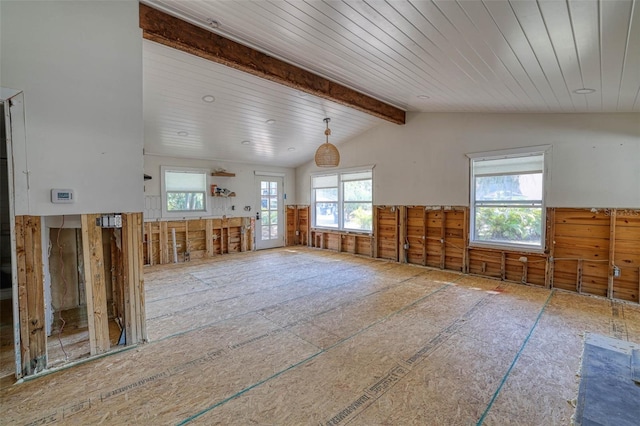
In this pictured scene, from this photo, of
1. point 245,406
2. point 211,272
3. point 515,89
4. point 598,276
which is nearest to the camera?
point 245,406

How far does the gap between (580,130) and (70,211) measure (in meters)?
6.57

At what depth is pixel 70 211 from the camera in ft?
8.30

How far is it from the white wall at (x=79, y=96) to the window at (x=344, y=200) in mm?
5413

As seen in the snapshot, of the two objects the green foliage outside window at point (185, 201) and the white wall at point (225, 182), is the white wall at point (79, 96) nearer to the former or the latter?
the white wall at point (225, 182)

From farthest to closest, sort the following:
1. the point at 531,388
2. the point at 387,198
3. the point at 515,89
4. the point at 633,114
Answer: the point at 387,198 < the point at 633,114 < the point at 515,89 < the point at 531,388

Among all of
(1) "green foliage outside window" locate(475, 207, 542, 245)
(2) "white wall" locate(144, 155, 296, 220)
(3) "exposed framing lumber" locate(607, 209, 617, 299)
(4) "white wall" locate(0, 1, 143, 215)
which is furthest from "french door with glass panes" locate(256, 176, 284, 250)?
(3) "exposed framing lumber" locate(607, 209, 617, 299)

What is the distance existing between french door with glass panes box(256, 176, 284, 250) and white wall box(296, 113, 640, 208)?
8.24 feet

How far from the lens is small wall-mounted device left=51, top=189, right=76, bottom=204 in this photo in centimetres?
245

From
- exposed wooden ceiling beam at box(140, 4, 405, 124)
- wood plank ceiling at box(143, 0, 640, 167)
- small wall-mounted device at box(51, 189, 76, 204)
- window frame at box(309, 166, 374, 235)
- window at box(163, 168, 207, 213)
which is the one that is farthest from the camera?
window frame at box(309, 166, 374, 235)

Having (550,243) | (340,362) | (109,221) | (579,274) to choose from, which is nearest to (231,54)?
(109,221)

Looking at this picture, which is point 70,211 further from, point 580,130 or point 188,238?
point 580,130

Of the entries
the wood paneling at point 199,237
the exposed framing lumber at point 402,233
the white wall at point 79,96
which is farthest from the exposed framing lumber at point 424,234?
the white wall at point 79,96

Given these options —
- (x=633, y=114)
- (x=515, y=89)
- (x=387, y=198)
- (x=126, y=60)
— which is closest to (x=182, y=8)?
(x=126, y=60)

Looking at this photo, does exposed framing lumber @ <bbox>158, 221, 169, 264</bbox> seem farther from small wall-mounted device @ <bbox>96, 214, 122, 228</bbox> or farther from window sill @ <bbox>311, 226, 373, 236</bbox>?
small wall-mounted device @ <bbox>96, 214, 122, 228</bbox>
